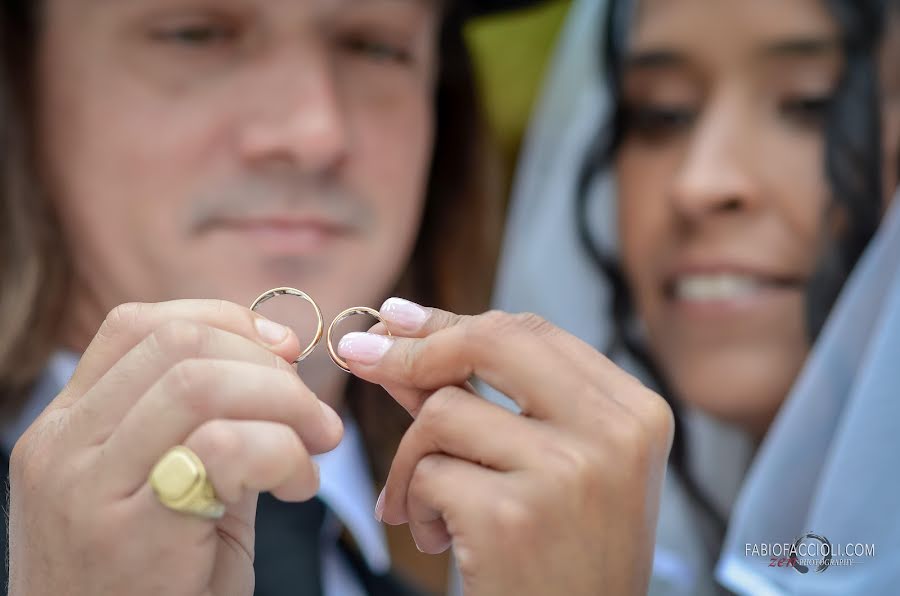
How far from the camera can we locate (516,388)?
74 centimetres

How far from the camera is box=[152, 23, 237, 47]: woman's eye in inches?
51.8

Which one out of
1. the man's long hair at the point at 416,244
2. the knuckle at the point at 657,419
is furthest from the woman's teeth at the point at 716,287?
the knuckle at the point at 657,419

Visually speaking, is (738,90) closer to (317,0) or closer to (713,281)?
(713,281)

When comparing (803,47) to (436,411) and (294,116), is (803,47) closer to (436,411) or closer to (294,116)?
(294,116)

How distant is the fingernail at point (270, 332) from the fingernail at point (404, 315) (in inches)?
4.0

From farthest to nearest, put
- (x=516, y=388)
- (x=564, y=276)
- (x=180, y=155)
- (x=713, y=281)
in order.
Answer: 1. (x=564, y=276)
2. (x=713, y=281)
3. (x=180, y=155)
4. (x=516, y=388)

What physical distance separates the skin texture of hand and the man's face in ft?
2.01

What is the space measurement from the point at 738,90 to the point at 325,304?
0.77 metres

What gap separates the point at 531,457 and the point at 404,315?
0.61 feet

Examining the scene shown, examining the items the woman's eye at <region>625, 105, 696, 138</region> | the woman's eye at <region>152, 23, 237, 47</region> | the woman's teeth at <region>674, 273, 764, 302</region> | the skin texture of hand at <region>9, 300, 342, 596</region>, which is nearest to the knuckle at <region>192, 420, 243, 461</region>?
the skin texture of hand at <region>9, 300, 342, 596</region>

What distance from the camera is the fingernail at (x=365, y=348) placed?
→ 30.7 inches

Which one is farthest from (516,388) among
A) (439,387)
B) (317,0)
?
(317,0)

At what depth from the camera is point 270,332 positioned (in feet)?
2.45

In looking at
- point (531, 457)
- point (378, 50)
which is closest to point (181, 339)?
point (531, 457)
